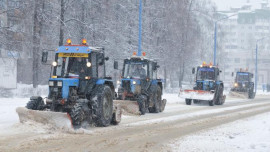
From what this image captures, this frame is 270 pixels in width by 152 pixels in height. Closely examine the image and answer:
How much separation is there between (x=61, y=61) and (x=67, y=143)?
3.62 meters

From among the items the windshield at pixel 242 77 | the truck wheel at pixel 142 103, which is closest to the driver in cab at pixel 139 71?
the truck wheel at pixel 142 103

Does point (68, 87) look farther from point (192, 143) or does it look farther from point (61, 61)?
point (192, 143)

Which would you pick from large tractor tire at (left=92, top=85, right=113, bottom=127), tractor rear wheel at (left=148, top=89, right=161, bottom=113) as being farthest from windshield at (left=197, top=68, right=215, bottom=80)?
large tractor tire at (left=92, top=85, right=113, bottom=127)

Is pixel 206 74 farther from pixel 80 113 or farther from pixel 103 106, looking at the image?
pixel 80 113

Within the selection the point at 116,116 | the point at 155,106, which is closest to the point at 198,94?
the point at 155,106

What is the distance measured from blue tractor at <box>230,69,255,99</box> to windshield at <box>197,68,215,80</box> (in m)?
11.5

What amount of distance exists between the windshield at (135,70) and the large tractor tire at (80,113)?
6500 millimetres

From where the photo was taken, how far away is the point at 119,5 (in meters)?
31.8

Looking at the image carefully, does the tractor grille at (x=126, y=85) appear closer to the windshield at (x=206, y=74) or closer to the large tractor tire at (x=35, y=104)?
the large tractor tire at (x=35, y=104)

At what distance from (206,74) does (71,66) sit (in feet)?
50.4

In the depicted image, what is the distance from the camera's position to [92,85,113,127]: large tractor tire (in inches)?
472

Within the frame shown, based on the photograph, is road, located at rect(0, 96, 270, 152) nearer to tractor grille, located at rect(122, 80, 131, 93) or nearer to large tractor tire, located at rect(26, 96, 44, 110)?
large tractor tire, located at rect(26, 96, 44, 110)

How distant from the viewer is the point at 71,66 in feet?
40.6

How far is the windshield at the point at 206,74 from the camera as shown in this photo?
26266mm
